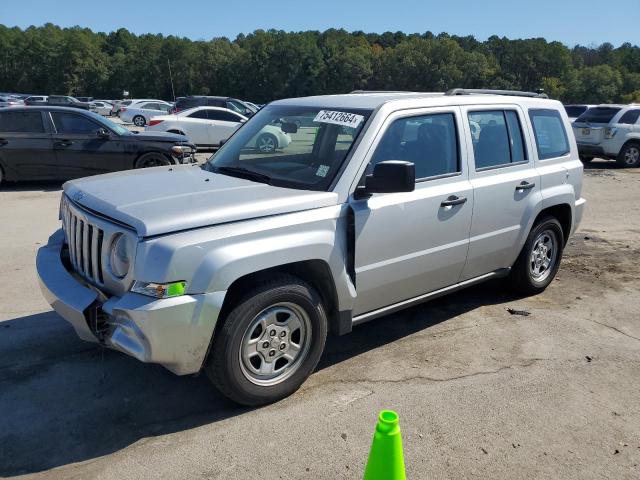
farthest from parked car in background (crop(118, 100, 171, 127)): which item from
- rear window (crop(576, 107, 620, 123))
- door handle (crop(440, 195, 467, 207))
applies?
door handle (crop(440, 195, 467, 207))

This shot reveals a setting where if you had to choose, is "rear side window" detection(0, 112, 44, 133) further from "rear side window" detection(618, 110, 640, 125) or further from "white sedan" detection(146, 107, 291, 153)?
"rear side window" detection(618, 110, 640, 125)

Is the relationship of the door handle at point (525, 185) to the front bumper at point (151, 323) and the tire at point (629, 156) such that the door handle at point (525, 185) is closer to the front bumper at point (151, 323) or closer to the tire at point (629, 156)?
the front bumper at point (151, 323)

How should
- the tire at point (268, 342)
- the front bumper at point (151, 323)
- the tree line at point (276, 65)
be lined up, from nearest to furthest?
the front bumper at point (151, 323)
the tire at point (268, 342)
the tree line at point (276, 65)

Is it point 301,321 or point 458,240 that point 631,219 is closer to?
point 458,240

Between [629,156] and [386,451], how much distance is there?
16.9m

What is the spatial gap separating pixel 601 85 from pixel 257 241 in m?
79.6

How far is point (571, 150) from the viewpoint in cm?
581

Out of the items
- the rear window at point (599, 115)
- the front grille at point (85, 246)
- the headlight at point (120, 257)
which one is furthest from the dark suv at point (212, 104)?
the headlight at point (120, 257)

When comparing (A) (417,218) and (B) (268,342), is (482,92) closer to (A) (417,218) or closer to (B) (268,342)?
(A) (417,218)

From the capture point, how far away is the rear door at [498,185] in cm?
471

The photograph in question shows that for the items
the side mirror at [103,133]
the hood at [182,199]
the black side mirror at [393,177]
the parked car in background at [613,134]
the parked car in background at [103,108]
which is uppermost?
the black side mirror at [393,177]

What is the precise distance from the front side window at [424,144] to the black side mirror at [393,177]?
1.01 ft

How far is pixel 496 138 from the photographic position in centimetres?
499

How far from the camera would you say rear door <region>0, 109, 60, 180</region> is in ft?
36.3
